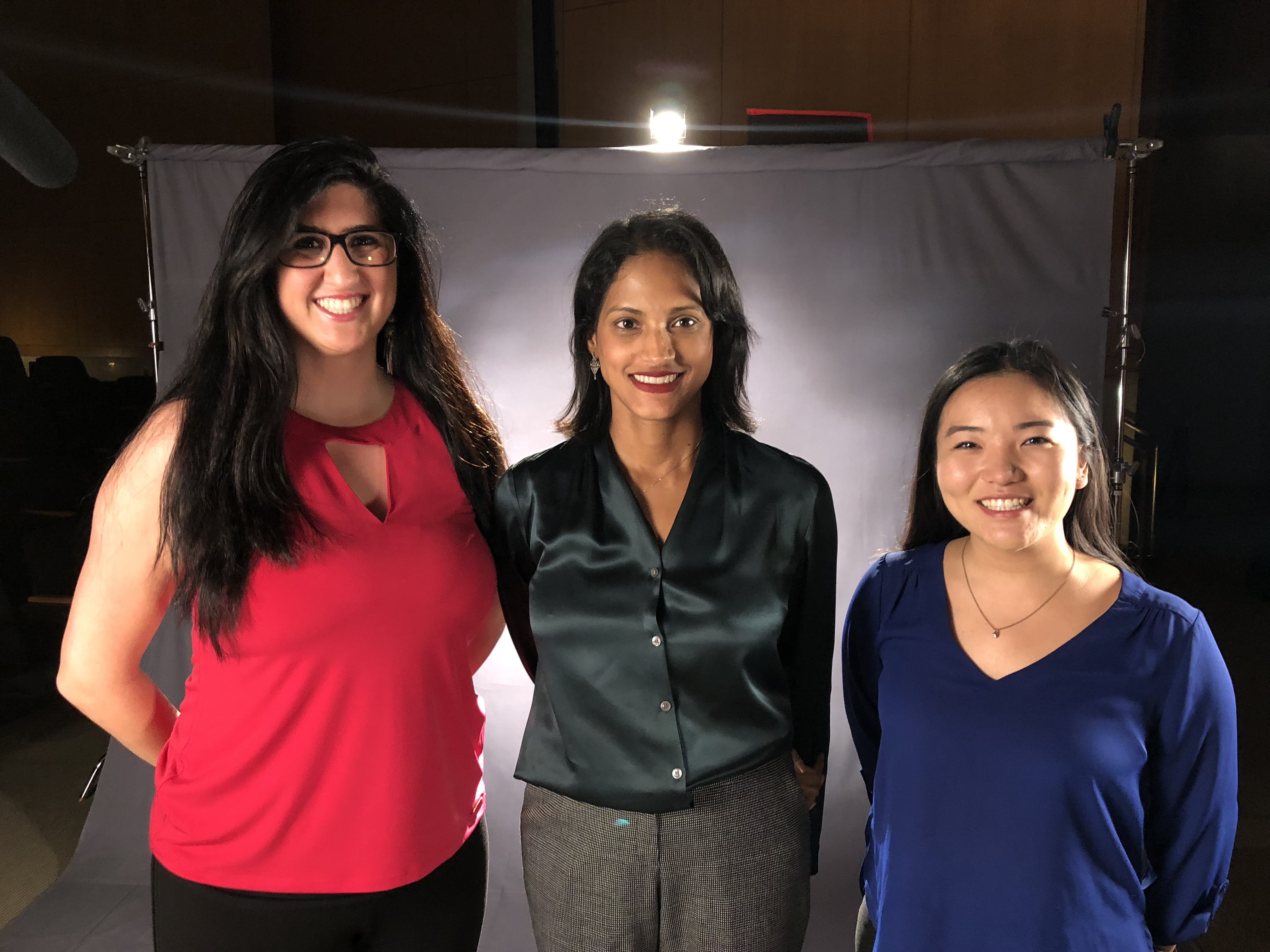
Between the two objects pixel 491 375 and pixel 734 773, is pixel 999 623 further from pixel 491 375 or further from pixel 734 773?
pixel 491 375

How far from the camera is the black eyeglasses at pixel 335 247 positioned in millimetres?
1435

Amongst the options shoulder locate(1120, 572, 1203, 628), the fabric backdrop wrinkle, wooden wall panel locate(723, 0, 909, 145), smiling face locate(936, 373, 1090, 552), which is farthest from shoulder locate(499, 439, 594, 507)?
wooden wall panel locate(723, 0, 909, 145)

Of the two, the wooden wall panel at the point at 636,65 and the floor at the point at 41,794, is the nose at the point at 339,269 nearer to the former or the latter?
the floor at the point at 41,794

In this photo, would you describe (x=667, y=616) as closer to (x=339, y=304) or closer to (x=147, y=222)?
(x=339, y=304)

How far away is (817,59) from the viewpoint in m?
4.36

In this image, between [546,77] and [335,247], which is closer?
[335,247]

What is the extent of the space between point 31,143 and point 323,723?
1758 millimetres

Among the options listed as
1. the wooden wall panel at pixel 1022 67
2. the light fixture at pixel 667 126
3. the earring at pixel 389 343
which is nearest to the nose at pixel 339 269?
the earring at pixel 389 343

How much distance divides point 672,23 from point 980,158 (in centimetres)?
255

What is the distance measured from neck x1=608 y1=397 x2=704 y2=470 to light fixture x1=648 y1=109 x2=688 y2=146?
5.19ft

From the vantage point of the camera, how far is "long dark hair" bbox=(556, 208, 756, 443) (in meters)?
1.54

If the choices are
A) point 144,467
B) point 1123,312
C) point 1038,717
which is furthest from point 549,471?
point 1123,312

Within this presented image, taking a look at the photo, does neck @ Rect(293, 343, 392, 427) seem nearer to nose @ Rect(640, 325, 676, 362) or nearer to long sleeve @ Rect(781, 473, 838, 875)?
nose @ Rect(640, 325, 676, 362)

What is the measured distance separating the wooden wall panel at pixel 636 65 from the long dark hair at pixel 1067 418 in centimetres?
342
